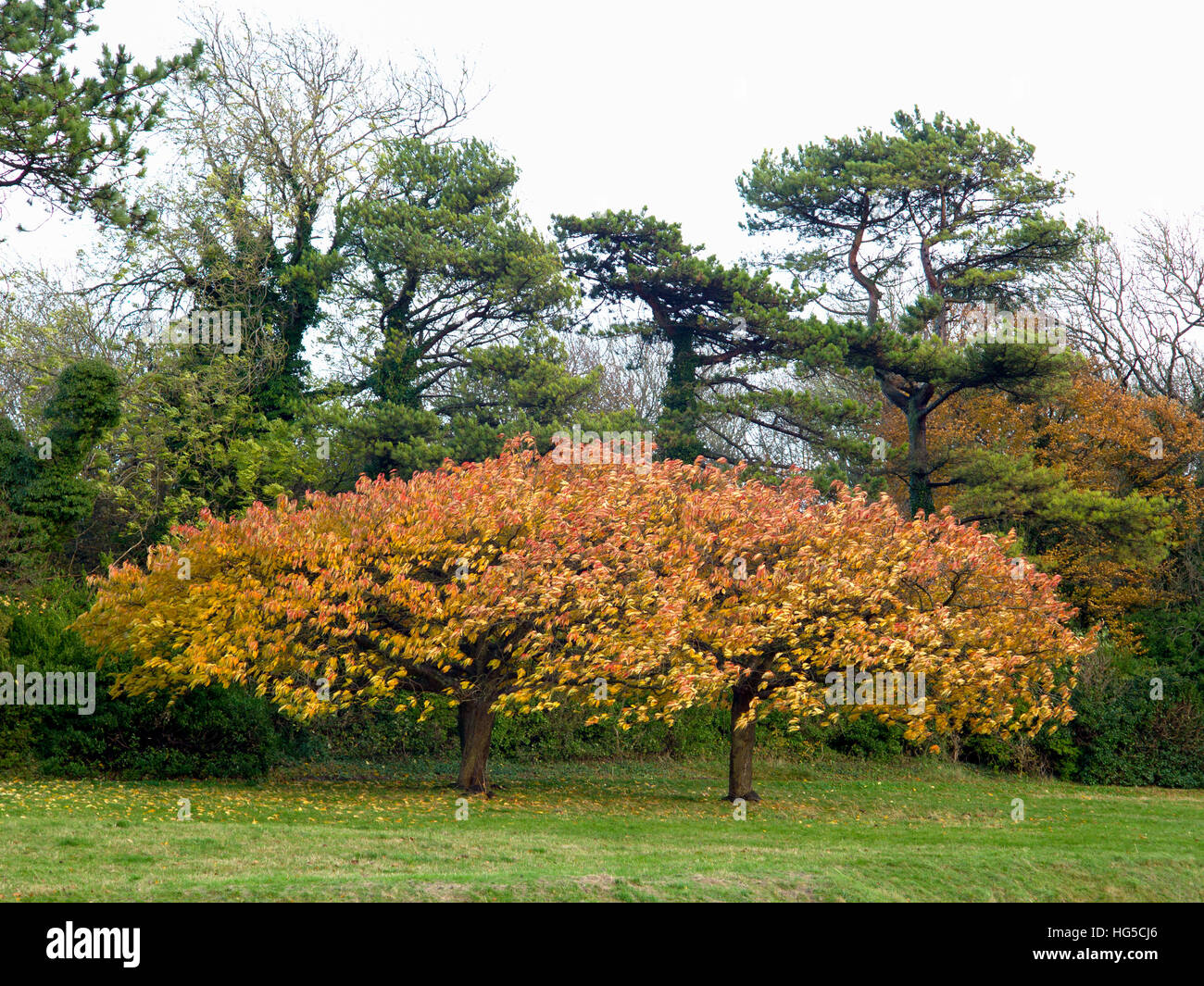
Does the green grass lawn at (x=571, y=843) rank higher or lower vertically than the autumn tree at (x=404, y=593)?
lower

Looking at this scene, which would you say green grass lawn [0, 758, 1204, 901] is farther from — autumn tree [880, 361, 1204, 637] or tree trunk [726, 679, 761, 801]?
autumn tree [880, 361, 1204, 637]

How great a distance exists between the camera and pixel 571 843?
13.6 metres

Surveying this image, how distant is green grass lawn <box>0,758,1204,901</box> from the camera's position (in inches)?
401

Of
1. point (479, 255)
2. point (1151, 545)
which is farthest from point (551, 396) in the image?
point (1151, 545)

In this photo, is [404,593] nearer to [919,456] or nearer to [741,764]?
[741,764]

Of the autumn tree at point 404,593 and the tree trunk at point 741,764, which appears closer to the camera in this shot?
the autumn tree at point 404,593

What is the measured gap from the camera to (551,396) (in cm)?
3192

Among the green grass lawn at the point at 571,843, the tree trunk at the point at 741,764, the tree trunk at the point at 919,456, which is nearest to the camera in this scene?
the green grass lawn at the point at 571,843

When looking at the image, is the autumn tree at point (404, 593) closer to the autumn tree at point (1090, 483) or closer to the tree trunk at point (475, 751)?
the tree trunk at point (475, 751)

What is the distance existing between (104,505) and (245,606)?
46.6ft

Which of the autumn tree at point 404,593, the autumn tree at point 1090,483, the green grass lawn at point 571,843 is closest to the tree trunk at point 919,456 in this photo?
the autumn tree at point 1090,483

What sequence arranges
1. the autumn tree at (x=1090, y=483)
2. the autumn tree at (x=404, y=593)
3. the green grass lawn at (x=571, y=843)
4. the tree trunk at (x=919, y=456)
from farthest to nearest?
the tree trunk at (x=919, y=456) → the autumn tree at (x=1090, y=483) → the autumn tree at (x=404, y=593) → the green grass lawn at (x=571, y=843)

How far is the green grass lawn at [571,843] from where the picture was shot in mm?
10180
